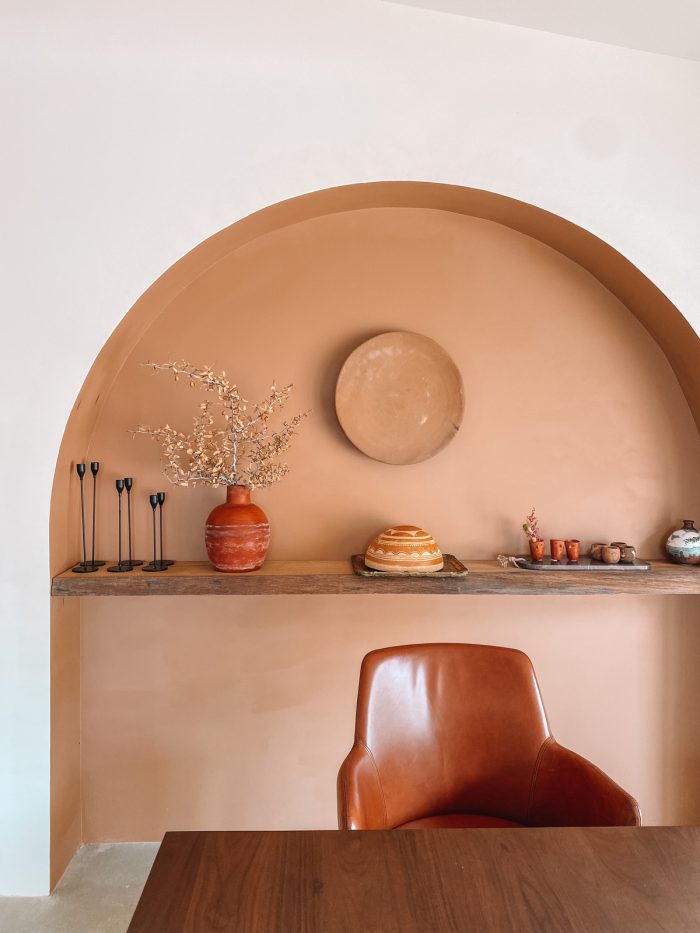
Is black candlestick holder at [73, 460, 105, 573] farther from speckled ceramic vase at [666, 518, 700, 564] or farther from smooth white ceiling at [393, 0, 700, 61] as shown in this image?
speckled ceramic vase at [666, 518, 700, 564]

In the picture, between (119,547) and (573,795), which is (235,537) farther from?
(573,795)

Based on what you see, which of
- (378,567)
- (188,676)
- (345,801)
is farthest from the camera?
(188,676)

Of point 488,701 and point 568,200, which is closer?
point 488,701

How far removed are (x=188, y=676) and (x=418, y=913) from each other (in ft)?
5.32

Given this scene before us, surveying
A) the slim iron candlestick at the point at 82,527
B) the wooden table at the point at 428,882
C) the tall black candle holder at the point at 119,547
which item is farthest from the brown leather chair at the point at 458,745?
the slim iron candlestick at the point at 82,527

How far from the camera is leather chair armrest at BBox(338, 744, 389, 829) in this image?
1588 millimetres

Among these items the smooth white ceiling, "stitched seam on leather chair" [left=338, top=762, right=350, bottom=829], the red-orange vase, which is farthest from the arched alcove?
"stitched seam on leather chair" [left=338, top=762, right=350, bottom=829]

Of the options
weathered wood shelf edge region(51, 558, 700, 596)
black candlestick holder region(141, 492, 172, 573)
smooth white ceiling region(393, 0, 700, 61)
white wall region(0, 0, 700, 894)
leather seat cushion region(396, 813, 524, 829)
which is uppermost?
smooth white ceiling region(393, 0, 700, 61)

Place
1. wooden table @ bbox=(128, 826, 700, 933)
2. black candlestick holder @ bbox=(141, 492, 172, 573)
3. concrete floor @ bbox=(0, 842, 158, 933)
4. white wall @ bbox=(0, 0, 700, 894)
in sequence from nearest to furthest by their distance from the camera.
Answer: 1. wooden table @ bbox=(128, 826, 700, 933)
2. concrete floor @ bbox=(0, 842, 158, 933)
3. white wall @ bbox=(0, 0, 700, 894)
4. black candlestick holder @ bbox=(141, 492, 172, 573)

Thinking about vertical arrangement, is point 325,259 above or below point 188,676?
above

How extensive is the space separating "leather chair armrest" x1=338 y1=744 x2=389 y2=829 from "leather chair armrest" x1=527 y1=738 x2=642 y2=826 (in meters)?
0.41

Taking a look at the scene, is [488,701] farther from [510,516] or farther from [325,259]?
[325,259]

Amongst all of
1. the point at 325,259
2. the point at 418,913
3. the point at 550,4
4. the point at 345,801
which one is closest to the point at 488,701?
the point at 345,801

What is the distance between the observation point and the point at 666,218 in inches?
93.4
